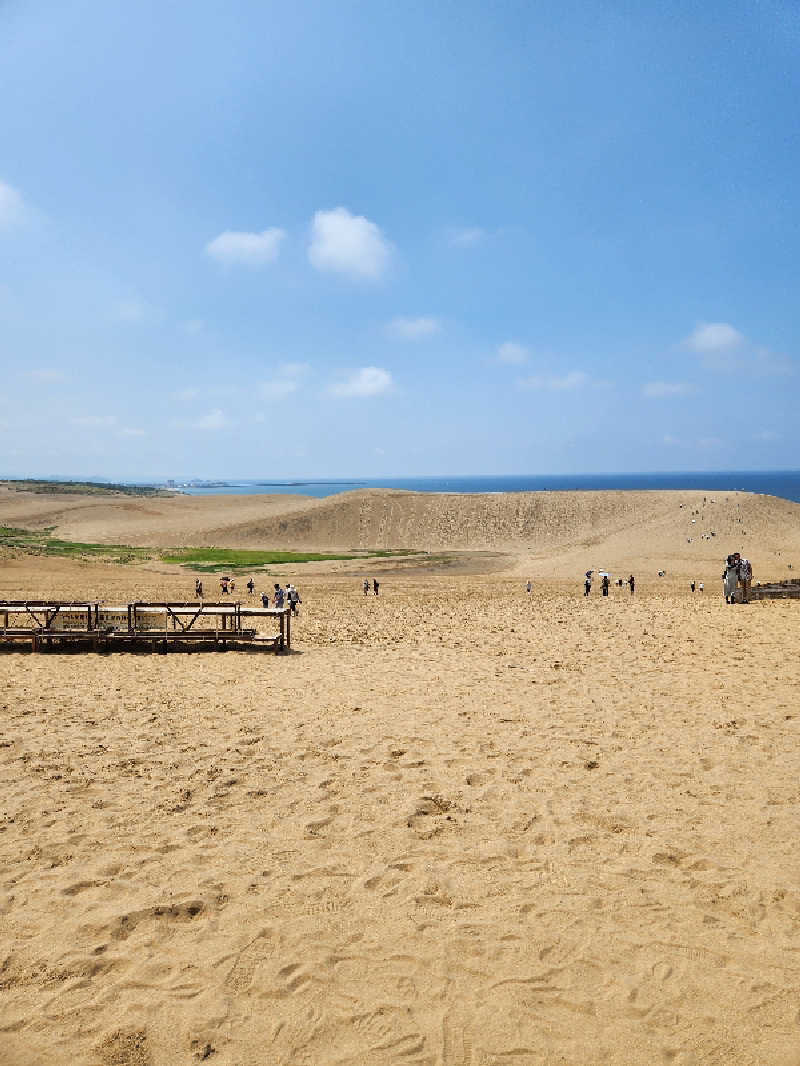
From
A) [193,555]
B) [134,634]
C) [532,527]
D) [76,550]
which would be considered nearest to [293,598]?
[134,634]

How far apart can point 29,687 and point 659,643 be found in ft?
47.2

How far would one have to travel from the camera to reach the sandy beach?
4.48 m

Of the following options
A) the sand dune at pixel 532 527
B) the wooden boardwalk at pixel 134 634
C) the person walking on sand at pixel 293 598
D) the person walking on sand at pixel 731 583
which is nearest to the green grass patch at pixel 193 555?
the sand dune at pixel 532 527

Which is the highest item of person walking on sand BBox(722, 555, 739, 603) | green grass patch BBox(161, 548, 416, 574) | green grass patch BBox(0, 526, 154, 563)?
person walking on sand BBox(722, 555, 739, 603)

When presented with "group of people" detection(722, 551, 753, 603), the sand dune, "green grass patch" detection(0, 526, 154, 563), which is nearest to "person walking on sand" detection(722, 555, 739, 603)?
"group of people" detection(722, 551, 753, 603)

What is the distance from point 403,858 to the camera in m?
6.48

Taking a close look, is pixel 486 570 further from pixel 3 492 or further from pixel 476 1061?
pixel 3 492

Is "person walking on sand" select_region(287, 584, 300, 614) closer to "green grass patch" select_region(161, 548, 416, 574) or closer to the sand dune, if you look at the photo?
"green grass patch" select_region(161, 548, 416, 574)

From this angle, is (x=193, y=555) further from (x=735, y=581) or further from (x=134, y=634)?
(x=735, y=581)

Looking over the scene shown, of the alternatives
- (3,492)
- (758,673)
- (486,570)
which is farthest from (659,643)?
(3,492)

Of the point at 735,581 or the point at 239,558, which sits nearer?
the point at 735,581

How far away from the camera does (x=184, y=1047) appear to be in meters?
4.29

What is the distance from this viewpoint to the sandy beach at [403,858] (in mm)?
4480

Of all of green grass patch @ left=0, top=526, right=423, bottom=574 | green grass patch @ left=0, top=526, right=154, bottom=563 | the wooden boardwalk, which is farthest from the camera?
green grass patch @ left=0, top=526, right=154, bottom=563
